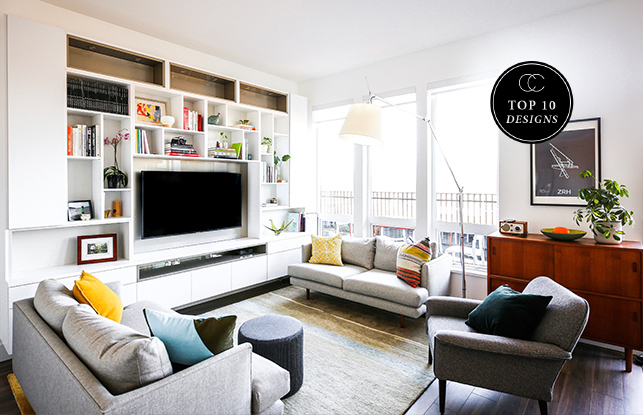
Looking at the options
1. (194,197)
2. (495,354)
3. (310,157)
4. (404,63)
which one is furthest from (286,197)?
(495,354)

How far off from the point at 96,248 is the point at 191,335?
93.1 inches

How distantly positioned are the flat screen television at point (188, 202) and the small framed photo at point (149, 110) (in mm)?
561

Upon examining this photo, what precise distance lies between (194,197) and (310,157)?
1983mm

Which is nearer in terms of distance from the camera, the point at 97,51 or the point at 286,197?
the point at 97,51

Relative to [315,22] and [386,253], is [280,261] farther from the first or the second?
[315,22]

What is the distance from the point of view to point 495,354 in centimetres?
197

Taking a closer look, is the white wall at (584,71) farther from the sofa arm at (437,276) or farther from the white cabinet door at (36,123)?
the white cabinet door at (36,123)

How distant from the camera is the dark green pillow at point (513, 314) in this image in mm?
1974

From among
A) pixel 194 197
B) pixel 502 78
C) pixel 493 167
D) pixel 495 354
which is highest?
pixel 502 78

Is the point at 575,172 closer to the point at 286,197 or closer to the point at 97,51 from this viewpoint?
the point at 286,197

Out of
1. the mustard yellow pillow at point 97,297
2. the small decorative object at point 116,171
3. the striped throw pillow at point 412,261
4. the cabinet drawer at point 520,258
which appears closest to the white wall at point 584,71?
the cabinet drawer at point 520,258

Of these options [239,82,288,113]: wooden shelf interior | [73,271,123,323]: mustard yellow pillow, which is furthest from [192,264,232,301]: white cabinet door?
[239,82,288,113]: wooden shelf interior

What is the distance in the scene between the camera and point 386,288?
3.37 metres

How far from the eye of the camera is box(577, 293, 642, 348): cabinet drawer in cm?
259
